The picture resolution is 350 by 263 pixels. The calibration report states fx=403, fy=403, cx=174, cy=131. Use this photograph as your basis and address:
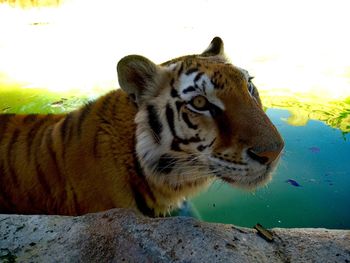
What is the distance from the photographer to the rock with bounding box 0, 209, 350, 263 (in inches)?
48.3

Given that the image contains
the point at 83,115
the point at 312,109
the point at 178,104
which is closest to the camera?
the point at 178,104

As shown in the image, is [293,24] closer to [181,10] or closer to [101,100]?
[181,10]

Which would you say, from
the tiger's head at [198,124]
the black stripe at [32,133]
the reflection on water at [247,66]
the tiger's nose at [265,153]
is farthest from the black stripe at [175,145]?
the reflection on water at [247,66]

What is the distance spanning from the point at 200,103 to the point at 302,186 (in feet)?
5.43

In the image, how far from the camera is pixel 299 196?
2.89 meters

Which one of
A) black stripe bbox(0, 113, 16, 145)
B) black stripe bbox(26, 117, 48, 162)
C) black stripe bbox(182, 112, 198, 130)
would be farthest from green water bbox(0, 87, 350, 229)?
black stripe bbox(0, 113, 16, 145)

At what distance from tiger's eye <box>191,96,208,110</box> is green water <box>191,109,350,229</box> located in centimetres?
103

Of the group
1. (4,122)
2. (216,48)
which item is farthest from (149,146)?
(4,122)

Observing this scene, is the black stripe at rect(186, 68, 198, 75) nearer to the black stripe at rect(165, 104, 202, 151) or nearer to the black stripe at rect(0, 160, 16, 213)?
the black stripe at rect(165, 104, 202, 151)

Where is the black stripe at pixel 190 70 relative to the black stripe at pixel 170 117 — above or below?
above

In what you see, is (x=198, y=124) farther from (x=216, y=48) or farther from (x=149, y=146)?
(x=216, y=48)

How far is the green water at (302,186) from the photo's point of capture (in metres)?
2.72

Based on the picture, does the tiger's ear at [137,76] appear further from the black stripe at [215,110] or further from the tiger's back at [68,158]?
the black stripe at [215,110]

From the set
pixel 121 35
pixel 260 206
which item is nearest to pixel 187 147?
pixel 260 206
